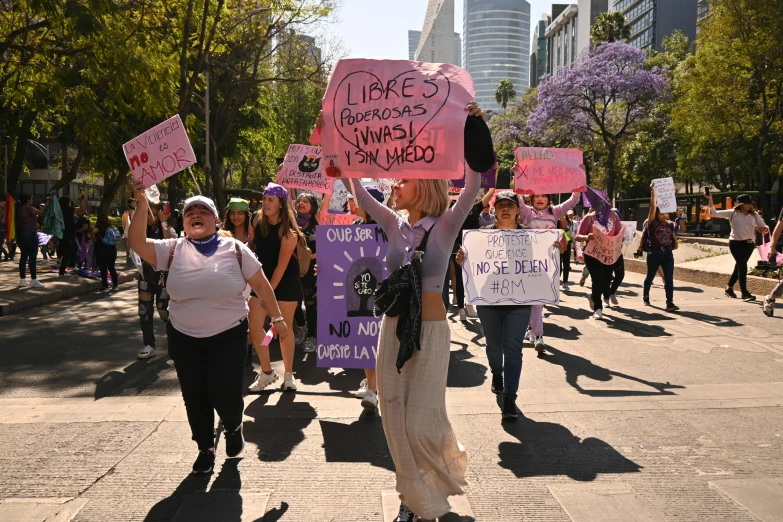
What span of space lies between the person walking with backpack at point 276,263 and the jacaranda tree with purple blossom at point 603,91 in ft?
123

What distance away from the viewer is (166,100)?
1691 centimetres

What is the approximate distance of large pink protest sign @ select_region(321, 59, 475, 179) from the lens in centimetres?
410

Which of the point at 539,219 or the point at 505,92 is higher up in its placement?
the point at 505,92

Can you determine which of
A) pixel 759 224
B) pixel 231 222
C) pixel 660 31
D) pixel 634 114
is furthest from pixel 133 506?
pixel 660 31

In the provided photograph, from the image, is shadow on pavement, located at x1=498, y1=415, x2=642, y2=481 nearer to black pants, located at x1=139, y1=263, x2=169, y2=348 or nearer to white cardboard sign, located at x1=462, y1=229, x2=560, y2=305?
white cardboard sign, located at x1=462, y1=229, x2=560, y2=305

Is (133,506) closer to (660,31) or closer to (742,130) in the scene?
(742,130)

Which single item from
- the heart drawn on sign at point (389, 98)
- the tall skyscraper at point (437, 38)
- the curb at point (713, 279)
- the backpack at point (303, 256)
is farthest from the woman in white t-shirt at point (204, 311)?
the tall skyscraper at point (437, 38)

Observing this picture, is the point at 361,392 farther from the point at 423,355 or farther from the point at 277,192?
the point at 423,355

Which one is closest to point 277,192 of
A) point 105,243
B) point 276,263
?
point 276,263

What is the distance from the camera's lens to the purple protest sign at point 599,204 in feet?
37.4

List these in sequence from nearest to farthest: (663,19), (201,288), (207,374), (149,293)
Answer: (201,288) → (207,374) → (149,293) → (663,19)

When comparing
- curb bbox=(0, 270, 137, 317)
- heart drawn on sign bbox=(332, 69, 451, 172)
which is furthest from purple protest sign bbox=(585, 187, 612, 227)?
curb bbox=(0, 270, 137, 317)

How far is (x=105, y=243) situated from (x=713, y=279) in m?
12.8

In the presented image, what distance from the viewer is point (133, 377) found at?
7.56m
